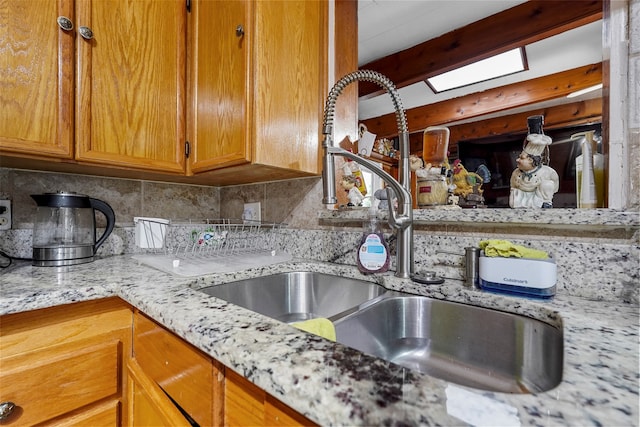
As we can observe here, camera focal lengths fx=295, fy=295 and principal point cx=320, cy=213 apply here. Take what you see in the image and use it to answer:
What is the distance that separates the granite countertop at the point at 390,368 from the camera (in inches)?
10.3

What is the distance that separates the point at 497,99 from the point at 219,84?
121 cm

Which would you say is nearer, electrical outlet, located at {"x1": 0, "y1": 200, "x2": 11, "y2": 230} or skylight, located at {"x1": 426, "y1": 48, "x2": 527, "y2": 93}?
electrical outlet, located at {"x1": 0, "y1": 200, "x2": 11, "y2": 230}

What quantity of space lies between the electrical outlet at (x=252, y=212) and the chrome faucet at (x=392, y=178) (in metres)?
0.63

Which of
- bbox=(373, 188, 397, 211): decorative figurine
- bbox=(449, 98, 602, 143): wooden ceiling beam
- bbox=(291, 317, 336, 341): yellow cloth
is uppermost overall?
bbox=(449, 98, 602, 143): wooden ceiling beam

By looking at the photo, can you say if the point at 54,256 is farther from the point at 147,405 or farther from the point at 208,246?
the point at 147,405

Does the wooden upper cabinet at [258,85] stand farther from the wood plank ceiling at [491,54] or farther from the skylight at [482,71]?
the skylight at [482,71]

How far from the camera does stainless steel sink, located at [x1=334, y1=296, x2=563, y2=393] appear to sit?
563mm

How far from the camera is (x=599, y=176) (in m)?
0.71

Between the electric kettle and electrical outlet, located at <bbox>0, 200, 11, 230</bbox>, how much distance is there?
90 mm

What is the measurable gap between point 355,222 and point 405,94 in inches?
42.6

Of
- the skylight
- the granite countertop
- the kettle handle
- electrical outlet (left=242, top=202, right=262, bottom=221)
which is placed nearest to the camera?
the granite countertop

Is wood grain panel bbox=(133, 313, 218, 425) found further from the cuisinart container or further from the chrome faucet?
the cuisinart container

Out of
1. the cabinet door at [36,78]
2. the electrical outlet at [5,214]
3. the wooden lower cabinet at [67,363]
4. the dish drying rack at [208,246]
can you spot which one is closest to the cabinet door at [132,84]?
the cabinet door at [36,78]

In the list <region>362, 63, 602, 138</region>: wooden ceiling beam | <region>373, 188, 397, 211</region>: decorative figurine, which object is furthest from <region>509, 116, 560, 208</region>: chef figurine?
<region>373, 188, 397, 211</region>: decorative figurine
